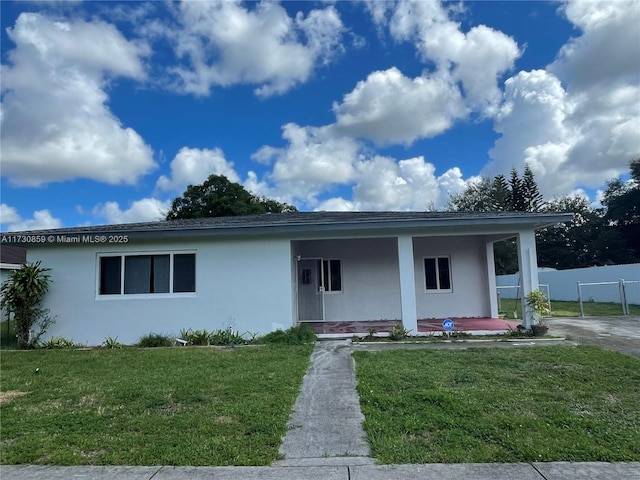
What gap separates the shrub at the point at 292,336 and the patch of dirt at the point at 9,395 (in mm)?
4819

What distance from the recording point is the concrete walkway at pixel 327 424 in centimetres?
350

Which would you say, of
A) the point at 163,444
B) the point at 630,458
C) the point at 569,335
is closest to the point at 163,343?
the point at 163,444

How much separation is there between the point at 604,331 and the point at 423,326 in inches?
186

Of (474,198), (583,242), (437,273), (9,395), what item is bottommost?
(9,395)

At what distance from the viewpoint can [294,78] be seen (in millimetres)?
14656

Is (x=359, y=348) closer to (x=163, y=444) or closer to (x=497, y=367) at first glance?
(x=497, y=367)

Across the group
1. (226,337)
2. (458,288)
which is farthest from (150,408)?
(458,288)

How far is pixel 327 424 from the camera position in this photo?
430cm

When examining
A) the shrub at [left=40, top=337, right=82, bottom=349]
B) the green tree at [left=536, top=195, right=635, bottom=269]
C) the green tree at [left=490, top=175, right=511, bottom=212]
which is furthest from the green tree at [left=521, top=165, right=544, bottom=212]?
the shrub at [left=40, top=337, right=82, bottom=349]

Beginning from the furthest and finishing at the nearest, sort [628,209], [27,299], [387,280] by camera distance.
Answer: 1. [628,209]
2. [387,280]
3. [27,299]

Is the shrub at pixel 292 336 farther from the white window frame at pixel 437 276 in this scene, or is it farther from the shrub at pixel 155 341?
the white window frame at pixel 437 276

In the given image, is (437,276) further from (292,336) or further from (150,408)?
(150,408)

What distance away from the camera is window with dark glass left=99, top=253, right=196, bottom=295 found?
33.1ft

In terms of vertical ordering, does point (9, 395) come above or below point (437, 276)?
below
